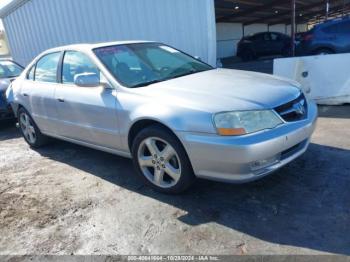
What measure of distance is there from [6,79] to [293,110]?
6601mm

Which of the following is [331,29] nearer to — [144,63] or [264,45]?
[144,63]

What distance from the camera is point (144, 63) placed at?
4.09 meters

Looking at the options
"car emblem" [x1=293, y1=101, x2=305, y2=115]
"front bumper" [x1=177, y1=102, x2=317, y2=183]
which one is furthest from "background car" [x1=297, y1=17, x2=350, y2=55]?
"front bumper" [x1=177, y1=102, x2=317, y2=183]

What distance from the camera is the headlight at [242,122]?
2.91m

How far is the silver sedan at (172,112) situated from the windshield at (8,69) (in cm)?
369

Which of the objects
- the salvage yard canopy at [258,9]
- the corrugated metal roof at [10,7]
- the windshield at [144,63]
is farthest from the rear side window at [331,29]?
the corrugated metal roof at [10,7]

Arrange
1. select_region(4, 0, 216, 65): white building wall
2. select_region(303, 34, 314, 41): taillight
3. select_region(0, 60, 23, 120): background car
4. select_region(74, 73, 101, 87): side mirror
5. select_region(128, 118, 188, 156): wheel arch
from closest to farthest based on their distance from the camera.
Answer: select_region(128, 118, 188, 156): wheel arch, select_region(74, 73, 101, 87): side mirror, select_region(0, 60, 23, 120): background car, select_region(4, 0, 216, 65): white building wall, select_region(303, 34, 314, 41): taillight

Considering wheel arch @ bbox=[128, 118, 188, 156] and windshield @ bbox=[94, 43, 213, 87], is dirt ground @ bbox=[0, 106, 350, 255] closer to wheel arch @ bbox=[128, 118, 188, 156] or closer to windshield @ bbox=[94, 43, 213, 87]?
wheel arch @ bbox=[128, 118, 188, 156]

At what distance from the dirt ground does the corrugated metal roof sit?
919 cm

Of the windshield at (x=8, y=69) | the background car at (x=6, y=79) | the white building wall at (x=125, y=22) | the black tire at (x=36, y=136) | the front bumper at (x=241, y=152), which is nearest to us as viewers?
the front bumper at (x=241, y=152)

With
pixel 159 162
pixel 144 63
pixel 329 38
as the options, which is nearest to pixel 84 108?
pixel 144 63

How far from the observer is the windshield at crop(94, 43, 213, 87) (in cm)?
384

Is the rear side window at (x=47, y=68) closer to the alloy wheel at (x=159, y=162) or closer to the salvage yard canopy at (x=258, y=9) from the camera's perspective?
the alloy wheel at (x=159, y=162)

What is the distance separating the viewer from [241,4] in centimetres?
1992
